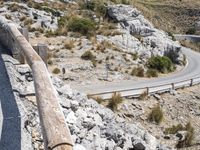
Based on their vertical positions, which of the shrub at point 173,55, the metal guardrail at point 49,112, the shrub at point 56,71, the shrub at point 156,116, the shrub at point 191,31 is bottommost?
the shrub at point 191,31

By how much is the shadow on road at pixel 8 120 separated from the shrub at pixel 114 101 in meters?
13.0

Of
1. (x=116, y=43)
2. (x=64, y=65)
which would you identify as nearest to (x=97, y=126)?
(x=64, y=65)

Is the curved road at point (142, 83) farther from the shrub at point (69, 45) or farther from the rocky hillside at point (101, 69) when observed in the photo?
the shrub at point (69, 45)

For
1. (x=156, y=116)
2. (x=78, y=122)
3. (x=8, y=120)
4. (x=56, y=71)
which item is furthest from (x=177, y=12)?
(x=8, y=120)

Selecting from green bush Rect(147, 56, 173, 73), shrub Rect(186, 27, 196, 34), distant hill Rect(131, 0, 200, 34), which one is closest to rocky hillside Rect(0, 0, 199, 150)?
green bush Rect(147, 56, 173, 73)

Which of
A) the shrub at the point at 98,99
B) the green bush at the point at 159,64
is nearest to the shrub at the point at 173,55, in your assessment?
the green bush at the point at 159,64

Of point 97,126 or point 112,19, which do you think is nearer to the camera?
point 97,126

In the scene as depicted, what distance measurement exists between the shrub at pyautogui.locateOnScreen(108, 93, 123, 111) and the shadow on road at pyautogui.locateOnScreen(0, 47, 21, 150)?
13.0 meters

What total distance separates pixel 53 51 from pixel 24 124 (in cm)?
2515

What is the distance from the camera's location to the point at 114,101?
25.0 metres

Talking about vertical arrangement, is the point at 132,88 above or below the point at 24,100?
below

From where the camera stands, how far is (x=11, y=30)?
14805mm

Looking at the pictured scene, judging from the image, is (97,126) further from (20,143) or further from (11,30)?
(11,30)

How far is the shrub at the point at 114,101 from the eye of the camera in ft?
81.0
